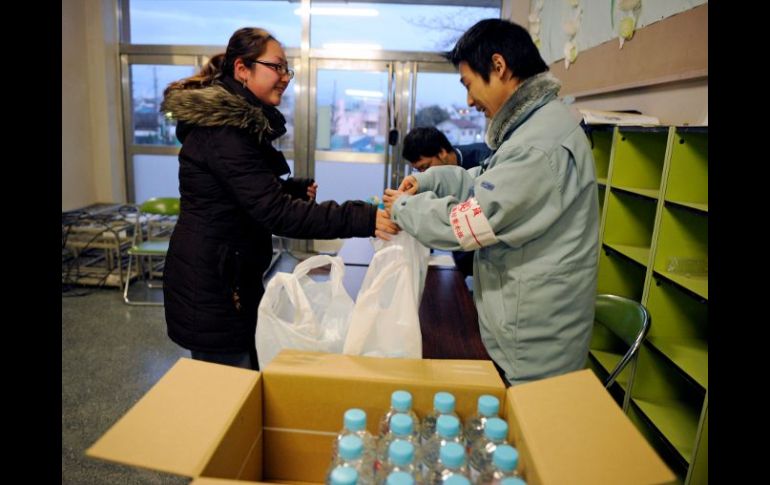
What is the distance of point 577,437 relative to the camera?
2.23 ft

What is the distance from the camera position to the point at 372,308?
1048 millimetres

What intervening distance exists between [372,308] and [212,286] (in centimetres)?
63

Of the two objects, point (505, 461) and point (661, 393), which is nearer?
point (505, 461)

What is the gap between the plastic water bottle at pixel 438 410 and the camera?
2.55 feet

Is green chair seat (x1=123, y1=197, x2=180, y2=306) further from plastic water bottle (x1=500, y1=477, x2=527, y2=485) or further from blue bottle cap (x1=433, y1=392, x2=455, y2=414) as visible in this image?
plastic water bottle (x1=500, y1=477, x2=527, y2=485)

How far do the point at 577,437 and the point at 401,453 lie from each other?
247 mm

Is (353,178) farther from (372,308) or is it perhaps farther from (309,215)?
(372,308)

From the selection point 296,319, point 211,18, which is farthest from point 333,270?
point 211,18

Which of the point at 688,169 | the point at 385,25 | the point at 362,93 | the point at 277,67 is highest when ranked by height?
the point at 385,25

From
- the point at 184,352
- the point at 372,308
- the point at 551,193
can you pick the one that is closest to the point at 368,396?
the point at 372,308

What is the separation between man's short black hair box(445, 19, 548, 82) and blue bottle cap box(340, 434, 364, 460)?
92 centimetres

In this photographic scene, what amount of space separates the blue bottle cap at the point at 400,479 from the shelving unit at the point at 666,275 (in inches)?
52.8

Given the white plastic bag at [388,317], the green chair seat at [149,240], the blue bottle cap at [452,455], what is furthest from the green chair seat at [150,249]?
the blue bottle cap at [452,455]

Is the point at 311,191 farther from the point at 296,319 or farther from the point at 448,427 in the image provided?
the point at 448,427
